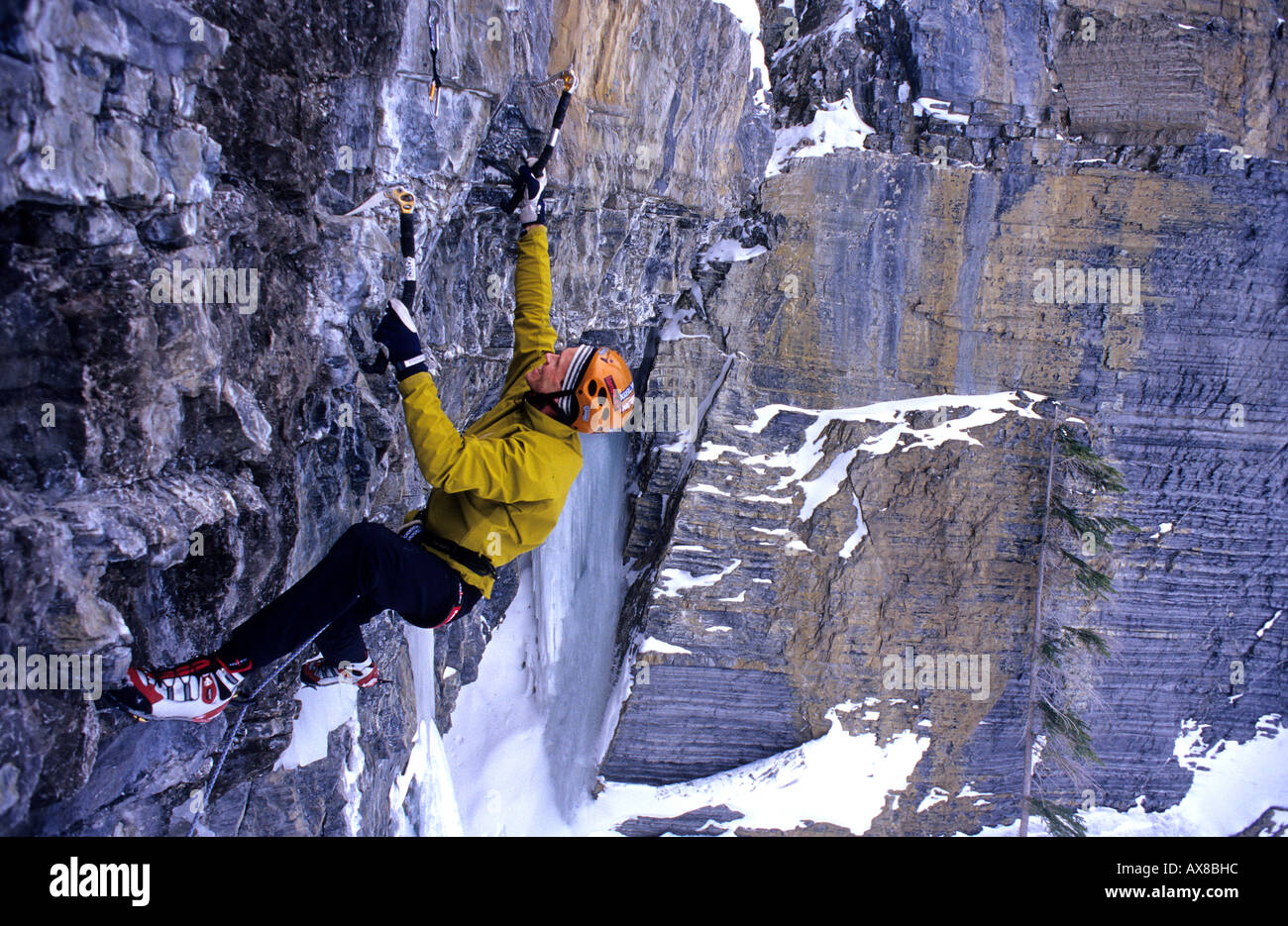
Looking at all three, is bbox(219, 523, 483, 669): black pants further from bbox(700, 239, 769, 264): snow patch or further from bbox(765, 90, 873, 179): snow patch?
bbox(765, 90, 873, 179): snow patch

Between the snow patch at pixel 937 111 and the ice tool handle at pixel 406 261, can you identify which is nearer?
the ice tool handle at pixel 406 261

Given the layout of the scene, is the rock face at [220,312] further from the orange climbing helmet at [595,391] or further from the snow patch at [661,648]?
the snow patch at [661,648]

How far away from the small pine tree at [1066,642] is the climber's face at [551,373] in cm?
506

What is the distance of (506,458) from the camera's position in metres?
2.76

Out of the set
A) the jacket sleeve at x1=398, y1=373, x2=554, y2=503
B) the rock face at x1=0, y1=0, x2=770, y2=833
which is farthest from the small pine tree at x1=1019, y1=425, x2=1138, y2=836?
the jacket sleeve at x1=398, y1=373, x2=554, y2=503

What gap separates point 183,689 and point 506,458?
4.59 ft

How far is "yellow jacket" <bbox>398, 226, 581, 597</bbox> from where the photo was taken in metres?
2.54

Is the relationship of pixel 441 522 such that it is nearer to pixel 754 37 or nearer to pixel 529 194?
pixel 529 194

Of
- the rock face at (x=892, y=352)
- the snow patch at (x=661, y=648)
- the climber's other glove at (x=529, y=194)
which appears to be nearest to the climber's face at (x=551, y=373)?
the climber's other glove at (x=529, y=194)

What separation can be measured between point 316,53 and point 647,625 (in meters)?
4.74

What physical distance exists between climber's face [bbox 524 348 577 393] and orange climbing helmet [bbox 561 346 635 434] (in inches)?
1.3

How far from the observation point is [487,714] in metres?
6.74

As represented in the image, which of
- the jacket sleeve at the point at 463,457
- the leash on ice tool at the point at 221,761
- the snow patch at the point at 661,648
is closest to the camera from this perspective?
the jacket sleeve at the point at 463,457

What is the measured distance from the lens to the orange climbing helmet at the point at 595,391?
286 cm
